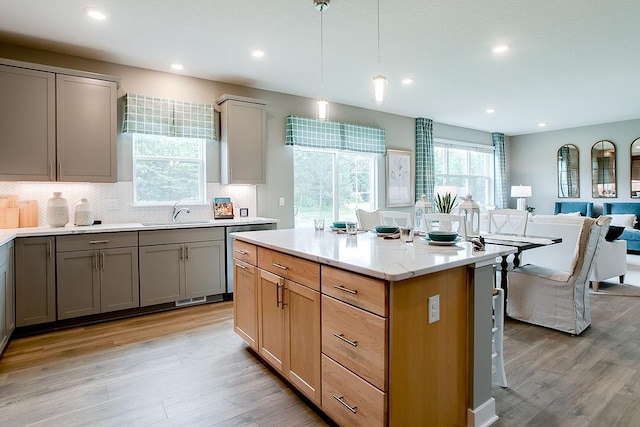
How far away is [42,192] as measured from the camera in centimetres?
353

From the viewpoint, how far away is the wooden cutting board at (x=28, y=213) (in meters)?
3.38

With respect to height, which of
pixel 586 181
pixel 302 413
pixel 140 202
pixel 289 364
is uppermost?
pixel 586 181

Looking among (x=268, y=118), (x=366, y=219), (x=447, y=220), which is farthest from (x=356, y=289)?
(x=268, y=118)

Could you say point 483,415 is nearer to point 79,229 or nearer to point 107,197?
point 79,229

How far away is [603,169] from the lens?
7387mm

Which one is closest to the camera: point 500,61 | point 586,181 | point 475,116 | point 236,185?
point 500,61

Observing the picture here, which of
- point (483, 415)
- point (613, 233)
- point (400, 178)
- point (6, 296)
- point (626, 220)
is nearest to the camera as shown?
point (483, 415)

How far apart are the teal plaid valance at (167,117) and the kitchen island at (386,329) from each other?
8.27ft

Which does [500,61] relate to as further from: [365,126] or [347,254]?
[347,254]

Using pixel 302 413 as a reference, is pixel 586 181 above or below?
above

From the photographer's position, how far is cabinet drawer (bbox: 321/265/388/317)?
147 centimetres

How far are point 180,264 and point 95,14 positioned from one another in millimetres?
2332

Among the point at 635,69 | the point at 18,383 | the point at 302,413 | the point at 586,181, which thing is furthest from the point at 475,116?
the point at 18,383

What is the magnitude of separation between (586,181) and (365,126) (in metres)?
5.28
